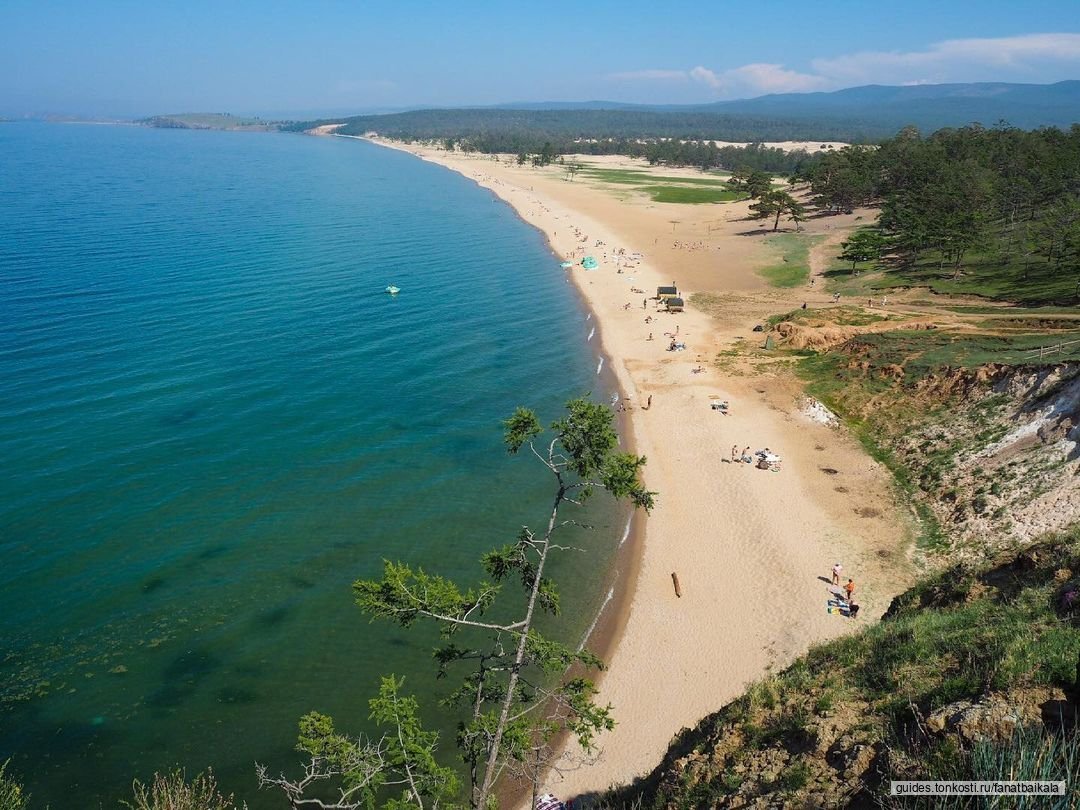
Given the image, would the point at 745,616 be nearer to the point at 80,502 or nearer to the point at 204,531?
the point at 204,531

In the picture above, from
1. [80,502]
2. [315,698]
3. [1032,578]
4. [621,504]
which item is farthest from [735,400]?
[80,502]

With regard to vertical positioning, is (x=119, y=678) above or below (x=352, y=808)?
below

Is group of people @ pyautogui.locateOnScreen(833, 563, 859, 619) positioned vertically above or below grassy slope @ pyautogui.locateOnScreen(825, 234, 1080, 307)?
below

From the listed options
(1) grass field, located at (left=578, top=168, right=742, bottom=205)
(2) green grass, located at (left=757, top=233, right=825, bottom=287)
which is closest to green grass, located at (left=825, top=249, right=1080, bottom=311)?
(2) green grass, located at (left=757, top=233, right=825, bottom=287)

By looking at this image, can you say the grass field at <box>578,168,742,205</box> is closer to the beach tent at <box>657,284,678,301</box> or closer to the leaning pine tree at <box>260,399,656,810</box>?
the beach tent at <box>657,284,678,301</box>

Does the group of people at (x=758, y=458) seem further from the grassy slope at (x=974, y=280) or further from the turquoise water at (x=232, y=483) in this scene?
the grassy slope at (x=974, y=280)
